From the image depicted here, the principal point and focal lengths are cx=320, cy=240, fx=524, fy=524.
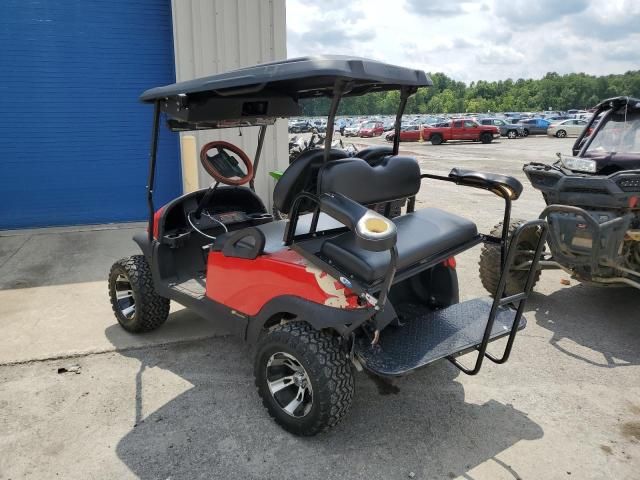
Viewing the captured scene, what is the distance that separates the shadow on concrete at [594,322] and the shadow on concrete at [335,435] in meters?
1.15

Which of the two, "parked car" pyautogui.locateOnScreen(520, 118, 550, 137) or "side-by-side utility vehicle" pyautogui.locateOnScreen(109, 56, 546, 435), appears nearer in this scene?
"side-by-side utility vehicle" pyautogui.locateOnScreen(109, 56, 546, 435)

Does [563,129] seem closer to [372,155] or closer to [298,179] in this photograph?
[372,155]

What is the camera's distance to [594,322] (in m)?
4.37

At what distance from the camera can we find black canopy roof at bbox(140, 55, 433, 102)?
2.36m

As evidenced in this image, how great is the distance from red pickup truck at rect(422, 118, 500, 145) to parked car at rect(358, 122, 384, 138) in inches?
427

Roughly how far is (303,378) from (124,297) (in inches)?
79.3

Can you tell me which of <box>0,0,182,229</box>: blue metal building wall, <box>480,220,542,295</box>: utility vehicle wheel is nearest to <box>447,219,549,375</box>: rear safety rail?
<box>480,220,542,295</box>: utility vehicle wheel

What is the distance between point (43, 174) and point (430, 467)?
274 inches

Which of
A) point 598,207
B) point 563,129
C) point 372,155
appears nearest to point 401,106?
point 372,155

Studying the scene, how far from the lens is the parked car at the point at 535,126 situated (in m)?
33.5

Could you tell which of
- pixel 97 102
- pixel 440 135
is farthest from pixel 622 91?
pixel 97 102

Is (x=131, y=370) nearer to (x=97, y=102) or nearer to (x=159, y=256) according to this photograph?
(x=159, y=256)

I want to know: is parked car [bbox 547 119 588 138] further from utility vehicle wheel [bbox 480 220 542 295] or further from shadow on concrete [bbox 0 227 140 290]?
utility vehicle wheel [bbox 480 220 542 295]

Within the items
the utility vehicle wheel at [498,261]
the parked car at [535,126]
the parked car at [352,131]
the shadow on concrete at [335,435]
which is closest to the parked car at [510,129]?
the parked car at [535,126]
